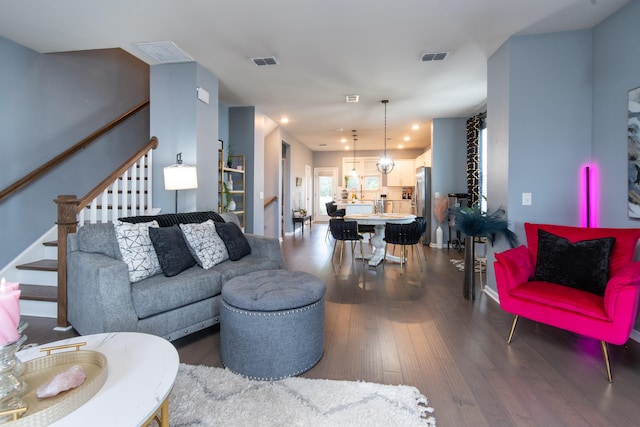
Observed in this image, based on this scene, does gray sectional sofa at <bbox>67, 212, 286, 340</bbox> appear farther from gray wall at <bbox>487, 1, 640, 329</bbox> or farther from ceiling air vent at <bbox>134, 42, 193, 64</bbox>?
gray wall at <bbox>487, 1, 640, 329</bbox>

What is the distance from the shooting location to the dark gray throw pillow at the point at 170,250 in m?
2.45

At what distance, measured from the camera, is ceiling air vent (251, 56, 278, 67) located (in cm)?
389

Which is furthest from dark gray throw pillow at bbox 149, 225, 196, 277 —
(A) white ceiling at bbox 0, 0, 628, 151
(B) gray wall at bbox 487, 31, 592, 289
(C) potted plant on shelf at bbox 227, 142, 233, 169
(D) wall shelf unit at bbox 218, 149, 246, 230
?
(B) gray wall at bbox 487, 31, 592, 289

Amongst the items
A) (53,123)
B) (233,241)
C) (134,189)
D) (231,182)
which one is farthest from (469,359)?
(53,123)

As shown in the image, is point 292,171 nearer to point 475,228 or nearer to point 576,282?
point 475,228

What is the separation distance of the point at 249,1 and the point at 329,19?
0.76 meters

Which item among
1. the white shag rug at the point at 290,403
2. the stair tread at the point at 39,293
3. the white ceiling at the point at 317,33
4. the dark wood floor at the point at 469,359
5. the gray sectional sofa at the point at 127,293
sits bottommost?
the dark wood floor at the point at 469,359

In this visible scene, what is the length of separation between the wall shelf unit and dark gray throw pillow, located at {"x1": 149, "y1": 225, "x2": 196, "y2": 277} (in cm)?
222

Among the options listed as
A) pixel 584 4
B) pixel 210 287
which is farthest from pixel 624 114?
pixel 210 287

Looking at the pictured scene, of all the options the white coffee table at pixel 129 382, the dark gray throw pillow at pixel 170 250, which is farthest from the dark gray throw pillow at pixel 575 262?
the dark gray throw pillow at pixel 170 250

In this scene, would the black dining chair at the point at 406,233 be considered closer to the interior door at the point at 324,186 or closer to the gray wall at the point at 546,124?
the gray wall at the point at 546,124

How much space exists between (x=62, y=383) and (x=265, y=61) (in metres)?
3.86

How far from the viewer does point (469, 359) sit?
7.07 feet

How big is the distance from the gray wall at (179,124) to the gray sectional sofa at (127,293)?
1.42 m
